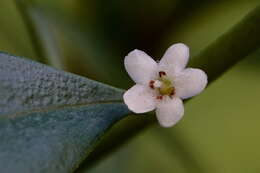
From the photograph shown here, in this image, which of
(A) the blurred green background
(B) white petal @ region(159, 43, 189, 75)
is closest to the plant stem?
(B) white petal @ region(159, 43, 189, 75)

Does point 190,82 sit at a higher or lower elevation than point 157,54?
lower

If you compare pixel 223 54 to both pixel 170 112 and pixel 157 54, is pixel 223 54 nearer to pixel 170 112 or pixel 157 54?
pixel 170 112

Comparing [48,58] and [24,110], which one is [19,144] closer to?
[24,110]

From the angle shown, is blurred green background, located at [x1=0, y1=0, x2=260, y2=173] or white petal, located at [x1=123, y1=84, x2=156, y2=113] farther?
blurred green background, located at [x1=0, y1=0, x2=260, y2=173]

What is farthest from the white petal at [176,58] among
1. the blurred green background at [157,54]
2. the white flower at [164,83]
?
the blurred green background at [157,54]

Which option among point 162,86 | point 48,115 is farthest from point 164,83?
point 48,115

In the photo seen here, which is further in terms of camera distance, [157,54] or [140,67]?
[157,54]

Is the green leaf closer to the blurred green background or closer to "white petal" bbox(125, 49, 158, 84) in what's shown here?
"white petal" bbox(125, 49, 158, 84)
